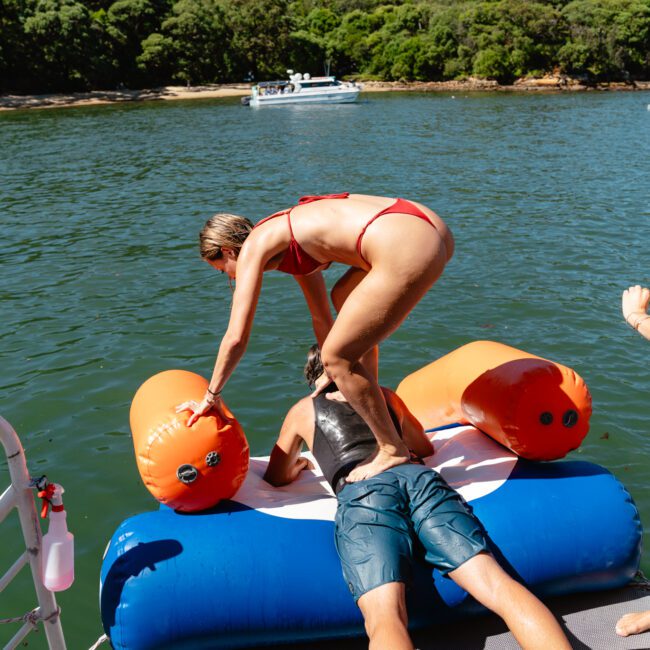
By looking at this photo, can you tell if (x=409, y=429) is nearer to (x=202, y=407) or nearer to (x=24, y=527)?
(x=202, y=407)

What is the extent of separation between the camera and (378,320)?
3629 millimetres

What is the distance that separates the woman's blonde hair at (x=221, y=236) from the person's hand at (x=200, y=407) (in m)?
0.79

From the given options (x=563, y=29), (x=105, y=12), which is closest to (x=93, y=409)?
(x=105, y=12)

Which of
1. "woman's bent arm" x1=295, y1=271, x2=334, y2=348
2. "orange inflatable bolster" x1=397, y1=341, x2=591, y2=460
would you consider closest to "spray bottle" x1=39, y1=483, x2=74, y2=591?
"woman's bent arm" x1=295, y1=271, x2=334, y2=348

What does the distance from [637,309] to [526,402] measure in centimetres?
98

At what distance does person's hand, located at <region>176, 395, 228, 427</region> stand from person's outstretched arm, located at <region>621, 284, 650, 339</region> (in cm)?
199

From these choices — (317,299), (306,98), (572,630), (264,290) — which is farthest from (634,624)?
(306,98)

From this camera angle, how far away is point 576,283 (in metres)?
9.84

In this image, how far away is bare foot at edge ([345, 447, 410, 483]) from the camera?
3707mm

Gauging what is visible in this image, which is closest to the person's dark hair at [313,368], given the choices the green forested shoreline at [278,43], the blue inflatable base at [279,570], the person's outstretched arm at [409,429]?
the person's outstretched arm at [409,429]

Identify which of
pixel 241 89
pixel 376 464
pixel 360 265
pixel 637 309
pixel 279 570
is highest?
pixel 241 89

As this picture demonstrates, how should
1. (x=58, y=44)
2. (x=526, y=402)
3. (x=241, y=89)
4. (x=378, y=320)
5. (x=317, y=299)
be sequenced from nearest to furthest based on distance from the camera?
(x=378, y=320) → (x=526, y=402) → (x=317, y=299) → (x=58, y=44) → (x=241, y=89)

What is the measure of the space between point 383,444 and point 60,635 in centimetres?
173

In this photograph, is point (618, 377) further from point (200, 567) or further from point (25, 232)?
point (25, 232)
